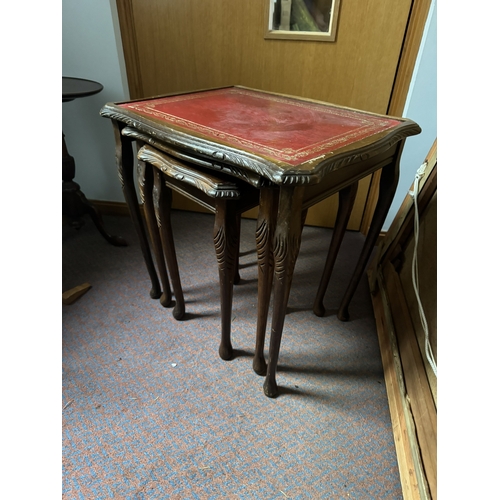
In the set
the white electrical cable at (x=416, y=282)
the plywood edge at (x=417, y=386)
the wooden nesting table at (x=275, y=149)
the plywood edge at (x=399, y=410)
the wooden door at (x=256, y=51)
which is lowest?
the plywood edge at (x=399, y=410)

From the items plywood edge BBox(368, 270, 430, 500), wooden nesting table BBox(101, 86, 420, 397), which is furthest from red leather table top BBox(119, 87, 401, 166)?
plywood edge BBox(368, 270, 430, 500)

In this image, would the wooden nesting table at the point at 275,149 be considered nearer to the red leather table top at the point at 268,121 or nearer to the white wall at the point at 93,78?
the red leather table top at the point at 268,121

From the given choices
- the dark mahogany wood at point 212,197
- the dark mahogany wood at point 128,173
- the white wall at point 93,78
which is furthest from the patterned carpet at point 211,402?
the white wall at point 93,78

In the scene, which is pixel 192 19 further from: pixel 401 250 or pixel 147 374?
pixel 147 374

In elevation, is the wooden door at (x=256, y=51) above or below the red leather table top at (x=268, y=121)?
A: above

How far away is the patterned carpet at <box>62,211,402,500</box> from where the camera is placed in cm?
91

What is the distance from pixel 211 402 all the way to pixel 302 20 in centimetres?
145

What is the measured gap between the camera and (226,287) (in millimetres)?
1045

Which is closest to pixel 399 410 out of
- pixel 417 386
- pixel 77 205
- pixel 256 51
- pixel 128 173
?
pixel 417 386

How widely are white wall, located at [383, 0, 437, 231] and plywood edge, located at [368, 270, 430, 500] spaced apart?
0.57m

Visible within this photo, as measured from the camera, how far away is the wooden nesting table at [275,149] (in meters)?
0.76

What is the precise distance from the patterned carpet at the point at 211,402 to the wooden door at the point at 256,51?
2.76ft
